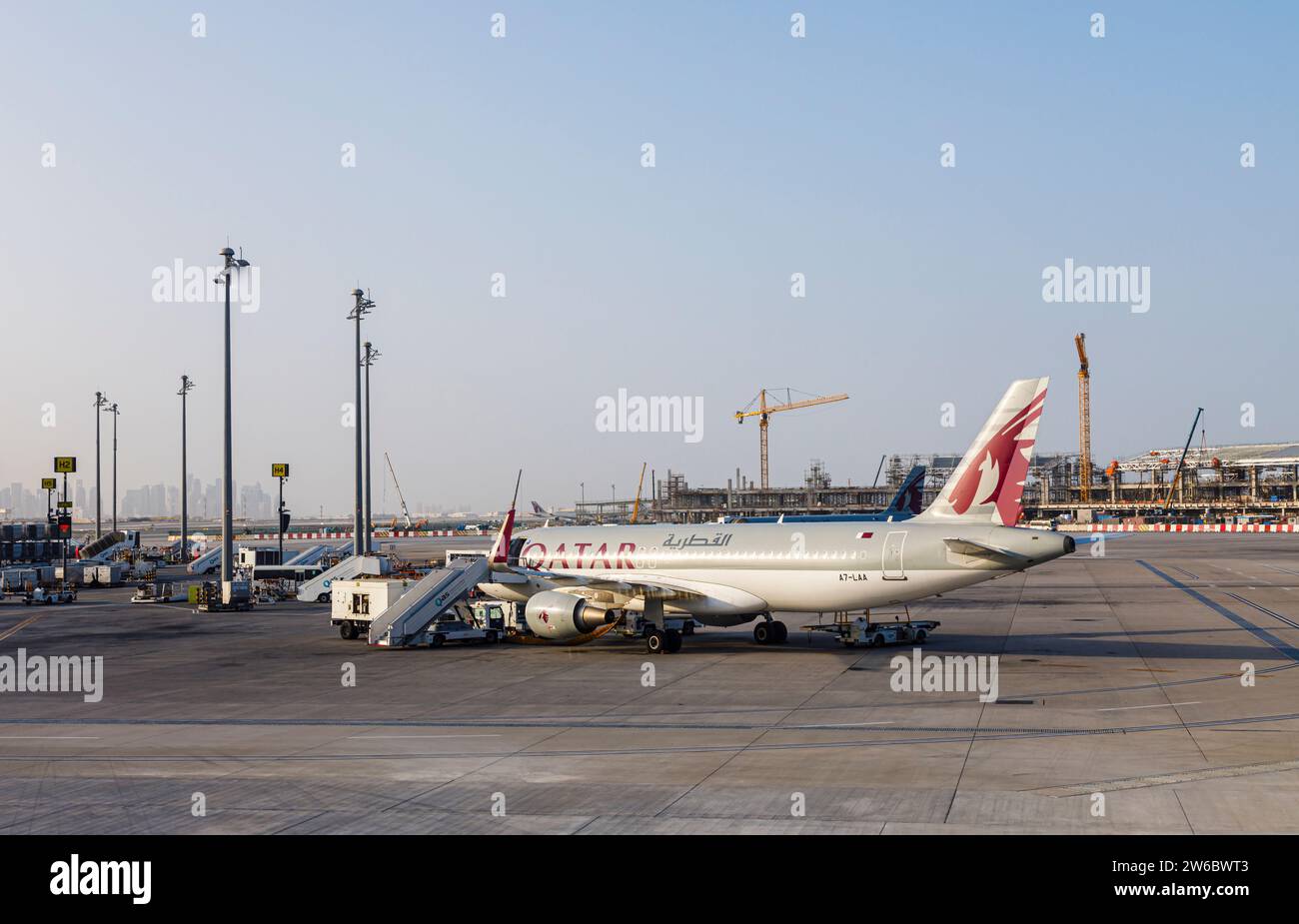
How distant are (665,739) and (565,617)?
52.7 feet

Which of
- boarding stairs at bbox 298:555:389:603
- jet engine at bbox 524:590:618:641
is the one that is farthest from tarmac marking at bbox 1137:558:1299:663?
boarding stairs at bbox 298:555:389:603

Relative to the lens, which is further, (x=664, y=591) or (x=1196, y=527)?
(x=1196, y=527)

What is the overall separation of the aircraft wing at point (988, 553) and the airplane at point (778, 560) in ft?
0.09

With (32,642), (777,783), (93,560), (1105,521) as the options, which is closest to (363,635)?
(32,642)

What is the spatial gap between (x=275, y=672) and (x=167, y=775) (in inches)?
577

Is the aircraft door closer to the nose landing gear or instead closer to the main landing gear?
the main landing gear

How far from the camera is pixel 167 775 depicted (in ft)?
62.4

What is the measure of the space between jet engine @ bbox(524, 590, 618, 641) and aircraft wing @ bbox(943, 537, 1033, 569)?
38.6 ft

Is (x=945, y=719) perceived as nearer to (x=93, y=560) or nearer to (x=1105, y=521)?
(x=93, y=560)

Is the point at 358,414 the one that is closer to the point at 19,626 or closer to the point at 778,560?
the point at 19,626

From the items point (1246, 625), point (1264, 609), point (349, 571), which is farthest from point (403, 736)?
point (1264, 609)

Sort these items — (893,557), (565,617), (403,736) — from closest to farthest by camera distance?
(403,736) → (893,557) → (565,617)

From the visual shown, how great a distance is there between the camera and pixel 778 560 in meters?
36.5

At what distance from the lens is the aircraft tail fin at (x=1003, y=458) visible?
32219mm
